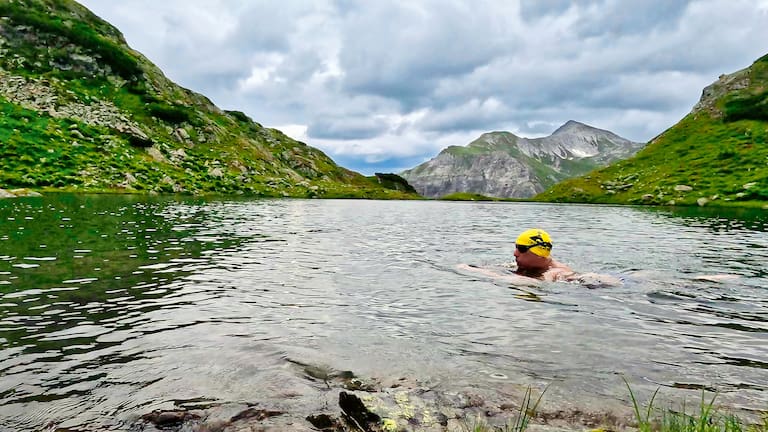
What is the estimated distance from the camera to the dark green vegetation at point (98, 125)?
10156 centimetres

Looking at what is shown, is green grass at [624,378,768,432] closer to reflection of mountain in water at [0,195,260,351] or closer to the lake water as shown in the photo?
the lake water

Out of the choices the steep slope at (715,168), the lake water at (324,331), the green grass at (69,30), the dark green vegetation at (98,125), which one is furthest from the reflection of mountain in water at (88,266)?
the green grass at (69,30)

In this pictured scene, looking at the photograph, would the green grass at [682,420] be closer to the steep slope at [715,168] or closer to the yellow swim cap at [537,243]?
the yellow swim cap at [537,243]

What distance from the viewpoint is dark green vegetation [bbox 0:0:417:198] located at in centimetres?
10156

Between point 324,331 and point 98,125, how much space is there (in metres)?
154

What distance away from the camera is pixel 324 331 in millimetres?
11188

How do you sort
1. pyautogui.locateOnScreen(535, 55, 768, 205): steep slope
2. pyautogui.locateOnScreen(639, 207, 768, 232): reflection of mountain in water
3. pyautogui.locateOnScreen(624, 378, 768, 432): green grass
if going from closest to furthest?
pyautogui.locateOnScreen(624, 378, 768, 432): green grass < pyautogui.locateOnScreen(639, 207, 768, 232): reflection of mountain in water < pyautogui.locateOnScreen(535, 55, 768, 205): steep slope

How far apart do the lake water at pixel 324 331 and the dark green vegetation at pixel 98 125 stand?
3633 inches

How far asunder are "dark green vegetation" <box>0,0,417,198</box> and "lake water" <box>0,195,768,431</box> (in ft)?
303

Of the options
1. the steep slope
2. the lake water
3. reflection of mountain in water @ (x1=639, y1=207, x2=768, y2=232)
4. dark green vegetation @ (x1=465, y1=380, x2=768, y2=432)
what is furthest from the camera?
the steep slope

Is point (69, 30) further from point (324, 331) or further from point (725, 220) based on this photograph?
point (725, 220)

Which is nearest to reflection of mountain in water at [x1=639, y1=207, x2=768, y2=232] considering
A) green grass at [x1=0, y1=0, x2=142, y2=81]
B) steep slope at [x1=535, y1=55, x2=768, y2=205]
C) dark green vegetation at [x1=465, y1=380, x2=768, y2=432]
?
steep slope at [x1=535, y1=55, x2=768, y2=205]

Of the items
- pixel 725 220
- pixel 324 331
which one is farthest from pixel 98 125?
pixel 725 220

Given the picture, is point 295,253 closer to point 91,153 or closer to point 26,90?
point 91,153
